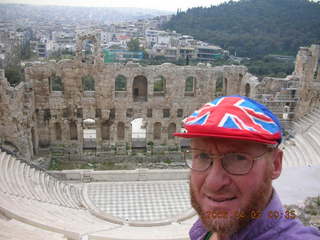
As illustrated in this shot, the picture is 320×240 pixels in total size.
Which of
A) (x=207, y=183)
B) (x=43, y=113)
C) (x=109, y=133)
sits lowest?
(x=109, y=133)

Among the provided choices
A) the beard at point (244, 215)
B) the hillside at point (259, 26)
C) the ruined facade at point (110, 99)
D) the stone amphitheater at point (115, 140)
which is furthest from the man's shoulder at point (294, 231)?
the hillside at point (259, 26)

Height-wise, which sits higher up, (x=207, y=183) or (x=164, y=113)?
(x=207, y=183)

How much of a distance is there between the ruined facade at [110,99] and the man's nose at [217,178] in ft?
68.9

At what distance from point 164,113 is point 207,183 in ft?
73.2

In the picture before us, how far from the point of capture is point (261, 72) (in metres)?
48.8

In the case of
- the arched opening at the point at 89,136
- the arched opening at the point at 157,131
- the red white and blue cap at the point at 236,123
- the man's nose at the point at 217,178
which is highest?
the red white and blue cap at the point at 236,123

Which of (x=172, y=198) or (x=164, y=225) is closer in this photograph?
(x=164, y=225)

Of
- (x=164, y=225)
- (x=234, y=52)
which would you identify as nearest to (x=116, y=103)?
(x=164, y=225)

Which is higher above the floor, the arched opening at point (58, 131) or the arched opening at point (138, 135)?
the arched opening at point (58, 131)

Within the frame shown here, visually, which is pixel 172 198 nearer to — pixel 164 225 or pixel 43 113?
pixel 164 225

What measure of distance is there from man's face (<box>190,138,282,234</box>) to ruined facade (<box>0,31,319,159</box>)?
828 inches

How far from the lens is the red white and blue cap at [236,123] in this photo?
2531 millimetres

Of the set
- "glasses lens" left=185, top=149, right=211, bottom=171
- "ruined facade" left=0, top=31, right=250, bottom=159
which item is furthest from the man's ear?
"ruined facade" left=0, top=31, right=250, bottom=159
